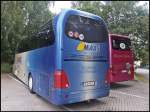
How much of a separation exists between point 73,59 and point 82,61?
0.36m

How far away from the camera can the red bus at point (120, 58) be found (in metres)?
12.7

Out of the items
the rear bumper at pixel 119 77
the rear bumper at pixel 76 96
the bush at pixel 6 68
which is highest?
the rear bumper at pixel 76 96

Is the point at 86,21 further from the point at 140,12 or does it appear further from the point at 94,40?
the point at 140,12

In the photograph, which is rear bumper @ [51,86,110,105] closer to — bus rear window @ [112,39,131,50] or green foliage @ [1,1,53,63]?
bus rear window @ [112,39,131,50]

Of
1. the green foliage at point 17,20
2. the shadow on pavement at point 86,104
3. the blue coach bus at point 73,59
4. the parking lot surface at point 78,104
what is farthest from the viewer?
the green foliage at point 17,20

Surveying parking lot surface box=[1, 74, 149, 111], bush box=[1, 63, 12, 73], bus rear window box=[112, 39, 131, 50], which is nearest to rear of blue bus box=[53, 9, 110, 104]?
parking lot surface box=[1, 74, 149, 111]

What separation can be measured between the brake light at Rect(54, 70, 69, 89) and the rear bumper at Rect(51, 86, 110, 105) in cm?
22

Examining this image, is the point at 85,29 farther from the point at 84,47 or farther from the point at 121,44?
the point at 121,44

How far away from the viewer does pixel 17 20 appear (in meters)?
20.8

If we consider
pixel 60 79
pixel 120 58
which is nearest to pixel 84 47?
pixel 60 79

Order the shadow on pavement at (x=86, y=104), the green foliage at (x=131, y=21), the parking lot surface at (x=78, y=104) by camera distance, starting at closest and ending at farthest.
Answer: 1. the parking lot surface at (x=78, y=104)
2. the shadow on pavement at (x=86, y=104)
3. the green foliage at (x=131, y=21)

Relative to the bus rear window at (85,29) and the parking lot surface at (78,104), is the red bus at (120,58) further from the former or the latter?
the bus rear window at (85,29)

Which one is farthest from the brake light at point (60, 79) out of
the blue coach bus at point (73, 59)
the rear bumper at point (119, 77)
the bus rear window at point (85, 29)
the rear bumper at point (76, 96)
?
the rear bumper at point (119, 77)

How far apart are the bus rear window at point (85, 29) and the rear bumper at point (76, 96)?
1.65 m
